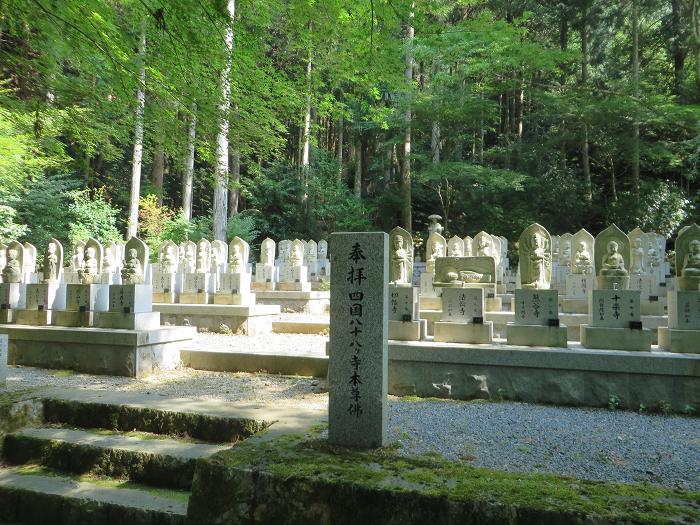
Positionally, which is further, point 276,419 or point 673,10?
point 673,10

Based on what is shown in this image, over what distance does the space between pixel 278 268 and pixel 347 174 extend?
43.8ft

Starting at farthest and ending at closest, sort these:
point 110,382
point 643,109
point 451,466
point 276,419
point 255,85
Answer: point 643,109 < point 255,85 < point 110,382 < point 276,419 < point 451,466

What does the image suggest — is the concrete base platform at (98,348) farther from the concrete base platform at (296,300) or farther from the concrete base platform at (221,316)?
the concrete base platform at (296,300)

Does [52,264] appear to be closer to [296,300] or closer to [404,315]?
[296,300]

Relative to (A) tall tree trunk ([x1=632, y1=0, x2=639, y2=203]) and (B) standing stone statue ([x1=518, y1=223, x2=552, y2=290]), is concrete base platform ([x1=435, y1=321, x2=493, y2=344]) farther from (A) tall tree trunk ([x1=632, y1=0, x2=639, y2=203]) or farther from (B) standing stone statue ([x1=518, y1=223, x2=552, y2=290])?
(A) tall tree trunk ([x1=632, y1=0, x2=639, y2=203])

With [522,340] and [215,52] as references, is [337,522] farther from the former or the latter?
[215,52]

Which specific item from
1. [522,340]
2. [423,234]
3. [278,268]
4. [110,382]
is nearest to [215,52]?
[110,382]

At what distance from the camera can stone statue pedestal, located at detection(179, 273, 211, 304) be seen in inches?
431

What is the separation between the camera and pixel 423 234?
2258 cm

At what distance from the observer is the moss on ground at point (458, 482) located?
2.31m

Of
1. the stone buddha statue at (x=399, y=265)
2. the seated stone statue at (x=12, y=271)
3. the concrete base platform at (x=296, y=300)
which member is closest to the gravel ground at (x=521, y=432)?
the stone buddha statue at (x=399, y=265)

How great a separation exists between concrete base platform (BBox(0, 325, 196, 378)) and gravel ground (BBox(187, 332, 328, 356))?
19.1 inches

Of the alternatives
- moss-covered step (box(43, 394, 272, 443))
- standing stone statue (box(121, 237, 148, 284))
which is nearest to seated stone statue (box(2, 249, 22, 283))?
standing stone statue (box(121, 237, 148, 284))

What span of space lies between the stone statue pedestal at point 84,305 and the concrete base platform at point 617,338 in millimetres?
7151
